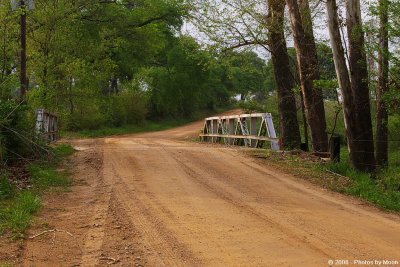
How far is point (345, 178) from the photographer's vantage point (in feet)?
37.0

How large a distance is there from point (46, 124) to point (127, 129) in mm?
21205

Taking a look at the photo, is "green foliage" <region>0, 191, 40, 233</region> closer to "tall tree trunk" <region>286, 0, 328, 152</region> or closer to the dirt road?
the dirt road

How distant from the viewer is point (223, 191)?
30.0 ft

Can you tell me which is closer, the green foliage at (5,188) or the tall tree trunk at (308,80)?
the green foliage at (5,188)

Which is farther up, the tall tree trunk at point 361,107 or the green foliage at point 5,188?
the tall tree trunk at point 361,107

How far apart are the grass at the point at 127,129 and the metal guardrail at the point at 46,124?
403 inches

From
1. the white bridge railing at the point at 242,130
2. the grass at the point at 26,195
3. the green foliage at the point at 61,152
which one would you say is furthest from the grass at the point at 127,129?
the grass at the point at 26,195

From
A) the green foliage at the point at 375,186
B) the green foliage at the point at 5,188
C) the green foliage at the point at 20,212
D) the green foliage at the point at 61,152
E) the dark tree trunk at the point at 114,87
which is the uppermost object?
the dark tree trunk at the point at 114,87

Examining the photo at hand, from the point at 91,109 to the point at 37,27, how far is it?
1085cm

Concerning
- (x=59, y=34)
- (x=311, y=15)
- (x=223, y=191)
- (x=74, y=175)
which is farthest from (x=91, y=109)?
(x=223, y=191)

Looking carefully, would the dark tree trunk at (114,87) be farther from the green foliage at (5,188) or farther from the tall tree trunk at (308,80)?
Answer: the green foliage at (5,188)

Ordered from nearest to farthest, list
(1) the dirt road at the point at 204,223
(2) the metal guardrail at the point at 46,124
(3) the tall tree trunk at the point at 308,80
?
1. (1) the dirt road at the point at 204,223
2. (3) the tall tree trunk at the point at 308,80
3. (2) the metal guardrail at the point at 46,124

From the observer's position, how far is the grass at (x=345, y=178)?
9.66 metres

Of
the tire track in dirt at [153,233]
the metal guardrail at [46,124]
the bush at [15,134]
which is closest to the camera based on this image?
the tire track in dirt at [153,233]
